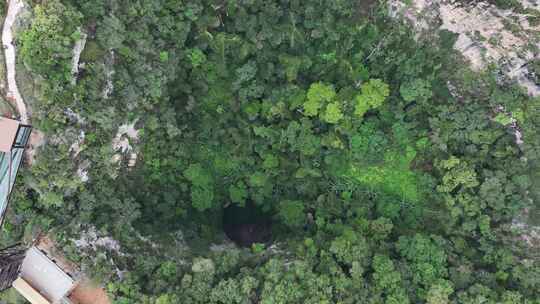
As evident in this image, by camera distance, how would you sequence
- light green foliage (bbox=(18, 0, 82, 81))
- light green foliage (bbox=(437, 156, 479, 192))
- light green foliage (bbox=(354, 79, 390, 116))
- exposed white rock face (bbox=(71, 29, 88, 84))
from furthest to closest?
light green foliage (bbox=(354, 79, 390, 116)) < light green foliage (bbox=(437, 156, 479, 192)) < exposed white rock face (bbox=(71, 29, 88, 84)) < light green foliage (bbox=(18, 0, 82, 81))

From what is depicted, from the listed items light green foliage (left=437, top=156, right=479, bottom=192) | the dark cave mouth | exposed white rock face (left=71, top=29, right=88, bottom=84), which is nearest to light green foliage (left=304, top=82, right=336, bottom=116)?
light green foliage (left=437, top=156, right=479, bottom=192)

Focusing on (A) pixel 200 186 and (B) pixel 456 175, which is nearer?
(B) pixel 456 175

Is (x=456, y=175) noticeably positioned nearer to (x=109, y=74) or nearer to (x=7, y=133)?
(x=109, y=74)

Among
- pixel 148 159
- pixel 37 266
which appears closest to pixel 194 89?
pixel 148 159

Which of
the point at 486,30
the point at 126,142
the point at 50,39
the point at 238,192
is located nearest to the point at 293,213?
the point at 238,192

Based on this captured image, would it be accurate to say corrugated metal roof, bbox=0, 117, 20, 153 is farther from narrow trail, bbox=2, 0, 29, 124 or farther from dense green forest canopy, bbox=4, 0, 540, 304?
narrow trail, bbox=2, 0, 29, 124

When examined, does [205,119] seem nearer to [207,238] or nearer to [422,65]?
[207,238]

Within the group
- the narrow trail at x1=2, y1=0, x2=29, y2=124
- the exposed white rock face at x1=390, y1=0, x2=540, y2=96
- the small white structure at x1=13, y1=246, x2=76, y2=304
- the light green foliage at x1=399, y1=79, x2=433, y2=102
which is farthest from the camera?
the light green foliage at x1=399, y1=79, x2=433, y2=102
